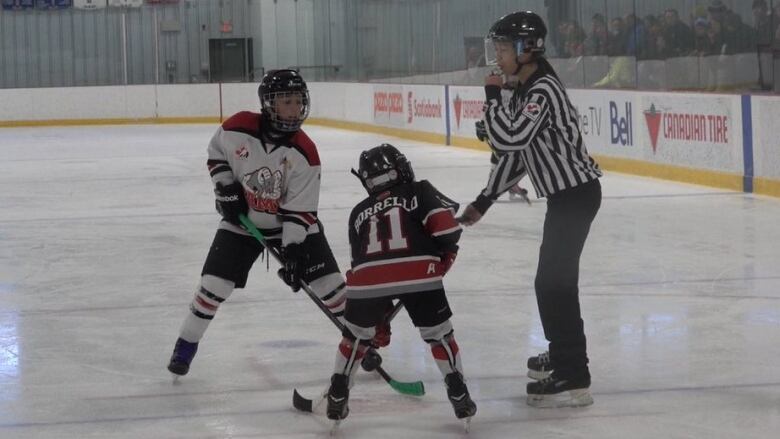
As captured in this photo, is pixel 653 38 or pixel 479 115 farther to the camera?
pixel 479 115

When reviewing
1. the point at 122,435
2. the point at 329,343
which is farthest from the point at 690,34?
the point at 122,435

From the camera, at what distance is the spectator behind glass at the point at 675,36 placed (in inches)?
449

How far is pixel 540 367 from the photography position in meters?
4.24

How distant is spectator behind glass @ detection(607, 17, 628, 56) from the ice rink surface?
276 cm

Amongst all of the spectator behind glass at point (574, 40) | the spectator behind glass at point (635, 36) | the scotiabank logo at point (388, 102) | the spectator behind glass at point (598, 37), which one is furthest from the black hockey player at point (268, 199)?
the scotiabank logo at point (388, 102)

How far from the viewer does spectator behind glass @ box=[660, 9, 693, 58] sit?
Answer: 11414 mm

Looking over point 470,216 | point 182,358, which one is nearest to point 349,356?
point 470,216

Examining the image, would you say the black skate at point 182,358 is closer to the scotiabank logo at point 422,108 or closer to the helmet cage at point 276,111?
the helmet cage at point 276,111

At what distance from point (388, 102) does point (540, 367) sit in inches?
565

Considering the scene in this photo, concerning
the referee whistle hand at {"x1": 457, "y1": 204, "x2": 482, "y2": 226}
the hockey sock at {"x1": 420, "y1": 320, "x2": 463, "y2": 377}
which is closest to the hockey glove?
the hockey sock at {"x1": 420, "y1": 320, "x2": 463, "y2": 377}

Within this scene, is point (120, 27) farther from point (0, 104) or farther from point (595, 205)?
point (595, 205)

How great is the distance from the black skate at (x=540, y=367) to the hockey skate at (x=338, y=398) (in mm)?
773

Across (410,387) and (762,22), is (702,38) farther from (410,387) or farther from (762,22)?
(410,387)

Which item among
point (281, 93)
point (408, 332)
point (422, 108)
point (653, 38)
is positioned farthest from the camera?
point (422, 108)
